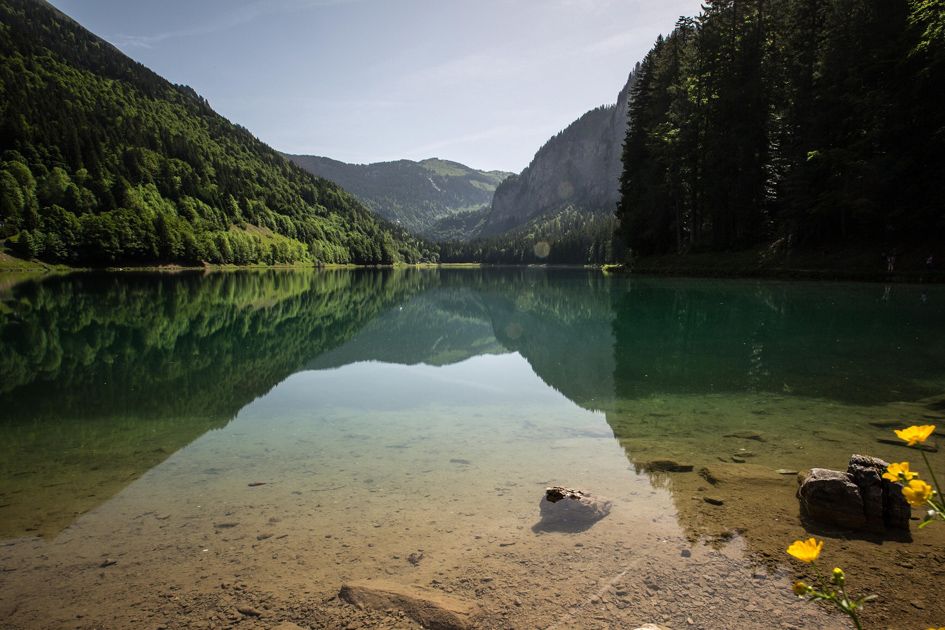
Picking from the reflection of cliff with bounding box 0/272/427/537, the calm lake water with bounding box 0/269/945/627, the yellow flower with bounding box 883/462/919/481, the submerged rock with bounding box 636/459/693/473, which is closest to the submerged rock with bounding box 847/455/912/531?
the calm lake water with bounding box 0/269/945/627

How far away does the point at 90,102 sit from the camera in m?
173

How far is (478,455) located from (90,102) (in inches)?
8721

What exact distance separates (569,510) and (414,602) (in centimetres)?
248

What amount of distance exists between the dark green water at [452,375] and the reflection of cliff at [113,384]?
61 millimetres

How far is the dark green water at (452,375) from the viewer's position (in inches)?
369

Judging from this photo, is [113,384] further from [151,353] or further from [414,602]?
[414,602]

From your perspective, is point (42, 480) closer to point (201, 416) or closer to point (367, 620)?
point (201, 416)

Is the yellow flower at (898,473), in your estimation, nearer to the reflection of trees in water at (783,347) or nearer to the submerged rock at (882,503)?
the submerged rock at (882,503)

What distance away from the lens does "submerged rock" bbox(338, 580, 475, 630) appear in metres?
4.48

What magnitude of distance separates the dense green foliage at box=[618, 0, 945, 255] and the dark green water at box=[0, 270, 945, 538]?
1199cm

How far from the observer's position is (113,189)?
396 ft

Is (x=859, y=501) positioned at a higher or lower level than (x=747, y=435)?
higher

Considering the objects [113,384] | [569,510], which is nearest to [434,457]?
[569,510]

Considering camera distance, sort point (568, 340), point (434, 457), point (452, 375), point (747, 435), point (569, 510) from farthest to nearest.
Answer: point (568, 340) → point (452, 375) → point (747, 435) → point (434, 457) → point (569, 510)
